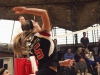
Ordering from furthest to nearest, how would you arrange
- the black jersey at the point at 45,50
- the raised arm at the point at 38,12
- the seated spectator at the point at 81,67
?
the seated spectator at the point at 81,67, the black jersey at the point at 45,50, the raised arm at the point at 38,12

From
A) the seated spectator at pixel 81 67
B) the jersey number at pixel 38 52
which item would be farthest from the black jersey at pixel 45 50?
the seated spectator at pixel 81 67

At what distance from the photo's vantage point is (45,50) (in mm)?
1843

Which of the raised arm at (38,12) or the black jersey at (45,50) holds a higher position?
the raised arm at (38,12)

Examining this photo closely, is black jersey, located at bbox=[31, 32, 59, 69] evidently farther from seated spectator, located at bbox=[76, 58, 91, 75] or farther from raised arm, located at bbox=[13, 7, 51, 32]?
seated spectator, located at bbox=[76, 58, 91, 75]

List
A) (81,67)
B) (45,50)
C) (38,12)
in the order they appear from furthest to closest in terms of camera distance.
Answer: (81,67)
(45,50)
(38,12)

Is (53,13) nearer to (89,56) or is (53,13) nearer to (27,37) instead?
(89,56)

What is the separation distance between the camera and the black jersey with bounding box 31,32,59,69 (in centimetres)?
184

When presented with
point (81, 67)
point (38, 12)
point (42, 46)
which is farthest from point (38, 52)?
point (81, 67)

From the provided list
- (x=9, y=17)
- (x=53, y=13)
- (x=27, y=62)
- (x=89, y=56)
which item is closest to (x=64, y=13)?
(x=53, y=13)

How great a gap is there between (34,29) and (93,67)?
228 inches

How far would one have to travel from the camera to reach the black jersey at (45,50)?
1.84 meters

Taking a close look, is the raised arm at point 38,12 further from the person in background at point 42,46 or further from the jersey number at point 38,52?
the jersey number at point 38,52

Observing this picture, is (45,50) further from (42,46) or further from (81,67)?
(81,67)

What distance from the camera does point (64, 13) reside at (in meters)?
10.5
